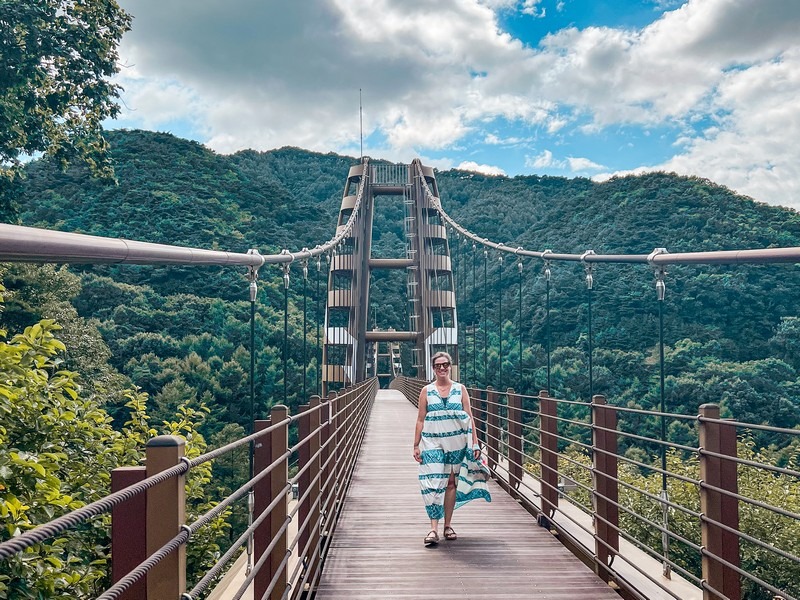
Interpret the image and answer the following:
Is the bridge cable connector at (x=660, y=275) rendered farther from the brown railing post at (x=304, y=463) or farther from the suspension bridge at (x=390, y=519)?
the brown railing post at (x=304, y=463)

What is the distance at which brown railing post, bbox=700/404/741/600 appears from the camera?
2.80m

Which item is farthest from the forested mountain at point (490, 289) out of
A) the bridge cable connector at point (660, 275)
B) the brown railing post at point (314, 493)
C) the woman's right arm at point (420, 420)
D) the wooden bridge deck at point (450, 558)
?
the brown railing post at point (314, 493)

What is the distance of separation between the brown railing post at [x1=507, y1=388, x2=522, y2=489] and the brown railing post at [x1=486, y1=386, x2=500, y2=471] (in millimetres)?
784

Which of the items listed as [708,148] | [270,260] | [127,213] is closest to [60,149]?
[270,260]

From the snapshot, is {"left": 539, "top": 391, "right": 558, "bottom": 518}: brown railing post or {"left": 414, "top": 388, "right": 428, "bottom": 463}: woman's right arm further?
{"left": 539, "top": 391, "right": 558, "bottom": 518}: brown railing post

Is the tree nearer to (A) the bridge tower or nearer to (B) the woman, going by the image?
(B) the woman

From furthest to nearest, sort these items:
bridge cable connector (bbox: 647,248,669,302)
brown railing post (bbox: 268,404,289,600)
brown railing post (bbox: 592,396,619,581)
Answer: bridge cable connector (bbox: 647,248,669,302) → brown railing post (bbox: 592,396,619,581) → brown railing post (bbox: 268,404,289,600)

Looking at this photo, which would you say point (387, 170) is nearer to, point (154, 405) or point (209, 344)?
point (209, 344)

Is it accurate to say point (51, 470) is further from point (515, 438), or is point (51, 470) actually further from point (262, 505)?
point (515, 438)

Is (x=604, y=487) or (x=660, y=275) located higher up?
(x=660, y=275)

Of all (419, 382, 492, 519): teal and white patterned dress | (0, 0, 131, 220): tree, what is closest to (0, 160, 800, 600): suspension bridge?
(419, 382, 492, 519): teal and white patterned dress

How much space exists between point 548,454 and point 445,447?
3.13 feet

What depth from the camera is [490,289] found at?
1784 inches

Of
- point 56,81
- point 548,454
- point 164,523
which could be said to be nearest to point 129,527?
point 164,523
